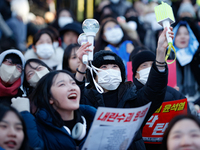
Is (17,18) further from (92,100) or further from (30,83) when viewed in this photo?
(92,100)

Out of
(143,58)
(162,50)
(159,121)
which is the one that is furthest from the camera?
(143,58)

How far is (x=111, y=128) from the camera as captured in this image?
2822 millimetres

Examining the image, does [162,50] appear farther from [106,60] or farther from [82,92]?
[82,92]

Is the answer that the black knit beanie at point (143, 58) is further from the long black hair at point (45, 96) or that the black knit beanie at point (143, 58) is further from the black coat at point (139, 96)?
the long black hair at point (45, 96)

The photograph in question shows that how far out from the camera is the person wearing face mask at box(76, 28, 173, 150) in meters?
3.21

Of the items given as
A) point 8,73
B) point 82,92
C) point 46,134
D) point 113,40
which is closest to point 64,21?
point 113,40

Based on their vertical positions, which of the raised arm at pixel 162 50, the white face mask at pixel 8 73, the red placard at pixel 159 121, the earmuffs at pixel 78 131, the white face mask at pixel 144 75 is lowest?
the red placard at pixel 159 121

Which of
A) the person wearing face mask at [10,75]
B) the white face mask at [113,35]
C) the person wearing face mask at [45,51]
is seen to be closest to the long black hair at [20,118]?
the person wearing face mask at [10,75]

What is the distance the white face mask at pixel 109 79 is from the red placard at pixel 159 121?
29.1 inches

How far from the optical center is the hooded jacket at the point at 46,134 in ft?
9.43

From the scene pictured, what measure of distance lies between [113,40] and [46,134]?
4.00 metres

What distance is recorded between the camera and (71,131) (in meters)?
3.11

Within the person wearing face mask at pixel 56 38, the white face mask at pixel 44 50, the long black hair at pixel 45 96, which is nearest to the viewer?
the long black hair at pixel 45 96

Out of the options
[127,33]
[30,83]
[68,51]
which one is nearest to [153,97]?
[30,83]
